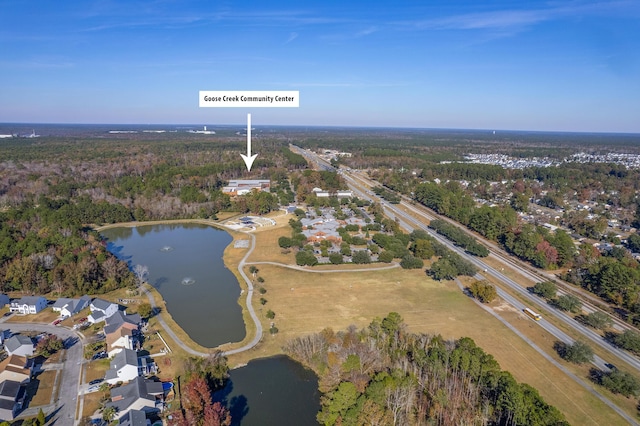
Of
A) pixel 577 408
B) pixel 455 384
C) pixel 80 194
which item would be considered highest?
pixel 80 194

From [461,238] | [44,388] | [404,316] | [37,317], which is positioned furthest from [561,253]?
[37,317]

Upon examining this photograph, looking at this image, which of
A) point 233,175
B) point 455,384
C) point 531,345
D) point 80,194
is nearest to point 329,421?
point 455,384

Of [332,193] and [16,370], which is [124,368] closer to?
[16,370]

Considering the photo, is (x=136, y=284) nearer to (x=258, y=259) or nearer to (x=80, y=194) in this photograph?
(x=258, y=259)

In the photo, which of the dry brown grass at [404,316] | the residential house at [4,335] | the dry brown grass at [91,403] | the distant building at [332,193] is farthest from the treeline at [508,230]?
the residential house at [4,335]

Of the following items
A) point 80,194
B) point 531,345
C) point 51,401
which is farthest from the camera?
point 80,194
